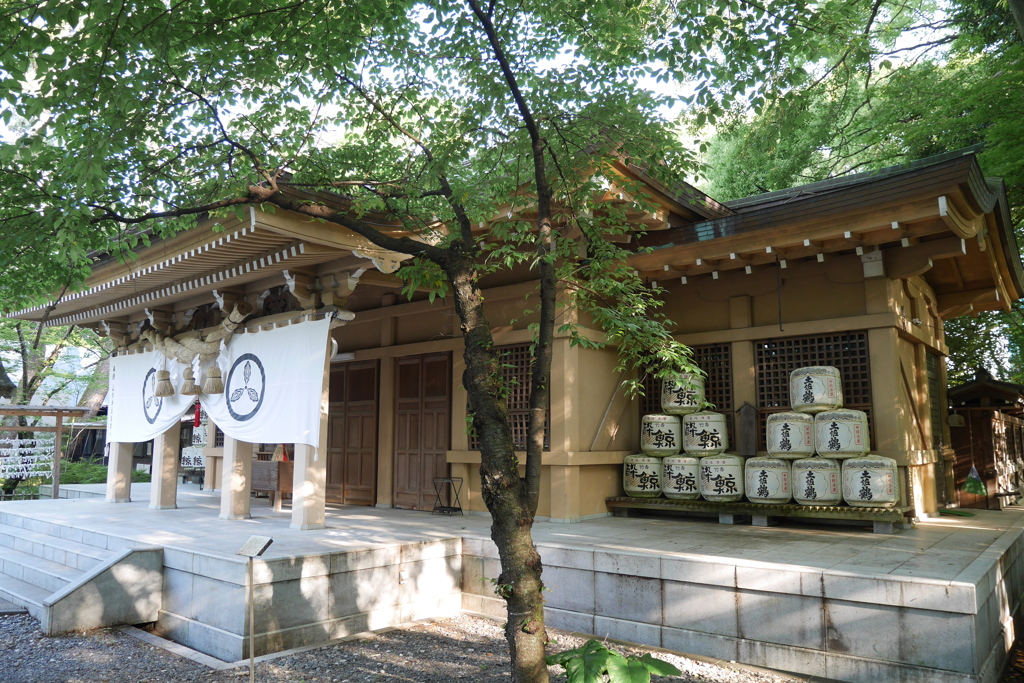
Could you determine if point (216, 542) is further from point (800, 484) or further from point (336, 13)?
point (800, 484)

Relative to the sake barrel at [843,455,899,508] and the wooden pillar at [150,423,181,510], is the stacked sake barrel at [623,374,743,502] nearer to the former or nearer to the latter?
the sake barrel at [843,455,899,508]

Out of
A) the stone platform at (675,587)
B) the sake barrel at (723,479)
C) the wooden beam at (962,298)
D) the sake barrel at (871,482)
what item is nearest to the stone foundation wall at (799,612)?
the stone platform at (675,587)

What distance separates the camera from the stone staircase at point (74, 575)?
6266mm

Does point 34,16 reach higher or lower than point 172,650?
higher

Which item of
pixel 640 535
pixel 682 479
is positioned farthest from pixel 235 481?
pixel 682 479

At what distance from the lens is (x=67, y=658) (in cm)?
567

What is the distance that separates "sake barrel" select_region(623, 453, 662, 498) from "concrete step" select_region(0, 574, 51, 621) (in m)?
6.72

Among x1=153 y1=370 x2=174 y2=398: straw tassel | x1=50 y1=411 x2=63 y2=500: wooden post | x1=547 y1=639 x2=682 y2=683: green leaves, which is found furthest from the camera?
x1=50 y1=411 x2=63 y2=500: wooden post

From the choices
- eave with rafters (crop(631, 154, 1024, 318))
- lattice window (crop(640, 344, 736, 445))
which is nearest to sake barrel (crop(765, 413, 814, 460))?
lattice window (crop(640, 344, 736, 445))

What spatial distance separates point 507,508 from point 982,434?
34.1ft

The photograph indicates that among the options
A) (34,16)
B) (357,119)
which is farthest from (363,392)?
(34,16)

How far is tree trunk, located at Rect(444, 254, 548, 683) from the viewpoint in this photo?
4.05 metres

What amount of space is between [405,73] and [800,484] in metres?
6.31

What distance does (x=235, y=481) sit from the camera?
9.15m
